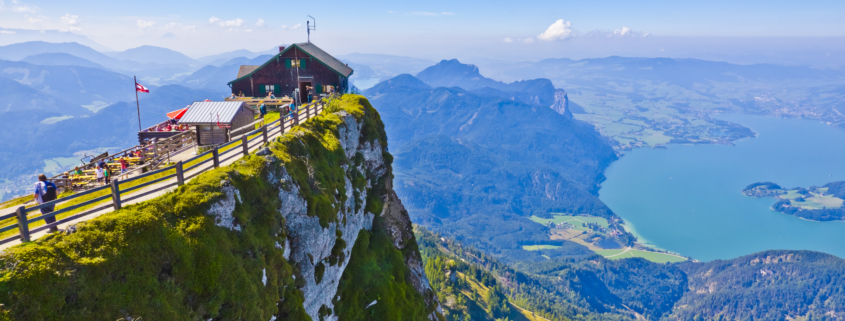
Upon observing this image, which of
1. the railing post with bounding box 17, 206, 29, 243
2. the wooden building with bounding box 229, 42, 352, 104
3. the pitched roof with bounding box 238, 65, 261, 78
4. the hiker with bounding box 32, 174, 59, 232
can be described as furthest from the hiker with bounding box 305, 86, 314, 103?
the railing post with bounding box 17, 206, 29, 243

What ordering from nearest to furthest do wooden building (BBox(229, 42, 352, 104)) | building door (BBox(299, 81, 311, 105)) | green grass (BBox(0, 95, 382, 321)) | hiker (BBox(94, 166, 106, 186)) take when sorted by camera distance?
green grass (BBox(0, 95, 382, 321)) < hiker (BBox(94, 166, 106, 186)) < wooden building (BBox(229, 42, 352, 104)) < building door (BBox(299, 81, 311, 105))

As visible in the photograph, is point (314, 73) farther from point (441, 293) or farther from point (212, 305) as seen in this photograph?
point (441, 293)

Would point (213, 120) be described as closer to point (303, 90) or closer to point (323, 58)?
point (303, 90)

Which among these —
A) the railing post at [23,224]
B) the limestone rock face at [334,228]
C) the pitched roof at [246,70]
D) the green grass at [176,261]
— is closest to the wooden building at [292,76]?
the pitched roof at [246,70]

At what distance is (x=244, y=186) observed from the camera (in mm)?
18641

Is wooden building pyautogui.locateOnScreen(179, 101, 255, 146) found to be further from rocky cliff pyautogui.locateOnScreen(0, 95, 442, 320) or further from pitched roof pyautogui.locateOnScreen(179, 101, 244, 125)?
rocky cliff pyautogui.locateOnScreen(0, 95, 442, 320)

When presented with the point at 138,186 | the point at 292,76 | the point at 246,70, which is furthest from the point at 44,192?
the point at 246,70

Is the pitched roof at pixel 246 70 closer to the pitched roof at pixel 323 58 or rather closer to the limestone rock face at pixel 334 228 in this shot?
the pitched roof at pixel 323 58

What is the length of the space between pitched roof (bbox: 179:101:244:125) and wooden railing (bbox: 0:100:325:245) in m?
2.26

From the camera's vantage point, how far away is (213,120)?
3094cm

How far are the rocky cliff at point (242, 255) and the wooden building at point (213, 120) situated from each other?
6589 millimetres

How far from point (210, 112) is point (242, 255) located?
723 inches

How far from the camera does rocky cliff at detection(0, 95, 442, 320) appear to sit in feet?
39.0

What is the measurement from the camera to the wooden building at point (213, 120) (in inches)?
1213
